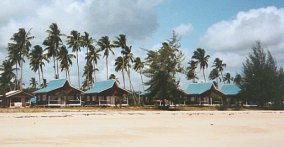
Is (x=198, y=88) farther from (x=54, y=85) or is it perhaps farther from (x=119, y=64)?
(x=54, y=85)

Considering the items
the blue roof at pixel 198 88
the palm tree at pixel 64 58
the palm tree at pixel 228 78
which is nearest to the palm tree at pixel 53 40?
the palm tree at pixel 64 58

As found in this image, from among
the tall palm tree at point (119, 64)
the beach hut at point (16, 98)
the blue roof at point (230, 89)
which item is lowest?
the beach hut at point (16, 98)

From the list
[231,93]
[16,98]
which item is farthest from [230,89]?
[16,98]

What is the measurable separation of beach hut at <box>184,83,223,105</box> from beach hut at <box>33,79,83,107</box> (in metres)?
25.3

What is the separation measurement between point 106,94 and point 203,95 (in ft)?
72.3

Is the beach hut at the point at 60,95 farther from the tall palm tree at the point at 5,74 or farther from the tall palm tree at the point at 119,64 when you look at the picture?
the tall palm tree at the point at 5,74

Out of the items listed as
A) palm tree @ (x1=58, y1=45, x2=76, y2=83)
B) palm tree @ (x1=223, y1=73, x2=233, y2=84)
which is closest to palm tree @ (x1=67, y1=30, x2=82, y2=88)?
palm tree @ (x1=58, y1=45, x2=76, y2=83)

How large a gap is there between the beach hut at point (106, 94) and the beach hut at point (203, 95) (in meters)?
17.5

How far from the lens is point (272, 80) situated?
236ft

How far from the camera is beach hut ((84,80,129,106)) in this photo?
6819cm

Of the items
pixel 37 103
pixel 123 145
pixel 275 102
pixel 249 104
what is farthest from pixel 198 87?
pixel 123 145

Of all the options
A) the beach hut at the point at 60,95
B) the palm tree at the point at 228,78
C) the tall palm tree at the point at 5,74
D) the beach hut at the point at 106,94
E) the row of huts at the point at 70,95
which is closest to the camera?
the beach hut at the point at 60,95

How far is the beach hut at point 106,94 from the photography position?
68188mm

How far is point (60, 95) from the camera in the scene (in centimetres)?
6488
